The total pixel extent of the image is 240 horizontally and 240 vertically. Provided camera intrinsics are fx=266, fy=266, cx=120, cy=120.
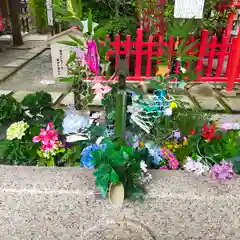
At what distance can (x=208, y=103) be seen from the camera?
3.39 meters

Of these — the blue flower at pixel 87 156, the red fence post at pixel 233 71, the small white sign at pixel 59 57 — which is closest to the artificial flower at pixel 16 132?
the blue flower at pixel 87 156

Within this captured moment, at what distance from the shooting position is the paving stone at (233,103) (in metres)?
3.27

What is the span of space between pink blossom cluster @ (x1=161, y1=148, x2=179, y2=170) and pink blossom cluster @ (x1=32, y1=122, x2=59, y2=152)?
535 millimetres

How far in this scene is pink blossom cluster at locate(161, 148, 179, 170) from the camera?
132 cm

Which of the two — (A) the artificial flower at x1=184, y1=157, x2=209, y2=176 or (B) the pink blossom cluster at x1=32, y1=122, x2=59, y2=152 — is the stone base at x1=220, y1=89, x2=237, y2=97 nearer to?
(A) the artificial flower at x1=184, y1=157, x2=209, y2=176

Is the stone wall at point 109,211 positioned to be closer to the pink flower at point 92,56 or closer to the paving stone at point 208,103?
the pink flower at point 92,56

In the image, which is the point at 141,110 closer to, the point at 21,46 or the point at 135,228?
the point at 135,228

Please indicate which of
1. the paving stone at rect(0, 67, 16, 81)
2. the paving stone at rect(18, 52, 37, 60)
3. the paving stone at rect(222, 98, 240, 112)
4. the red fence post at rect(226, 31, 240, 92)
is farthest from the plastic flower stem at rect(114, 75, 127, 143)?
the paving stone at rect(18, 52, 37, 60)

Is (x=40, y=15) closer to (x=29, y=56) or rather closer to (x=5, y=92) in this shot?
(x=29, y=56)

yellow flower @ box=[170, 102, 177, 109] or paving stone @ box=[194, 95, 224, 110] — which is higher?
yellow flower @ box=[170, 102, 177, 109]

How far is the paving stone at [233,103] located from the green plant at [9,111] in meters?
2.61

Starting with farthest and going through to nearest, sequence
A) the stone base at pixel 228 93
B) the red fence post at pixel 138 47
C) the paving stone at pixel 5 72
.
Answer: the paving stone at pixel 5 72 < the red fence post at pixel 138 47 < the stone base at pixel 228 93

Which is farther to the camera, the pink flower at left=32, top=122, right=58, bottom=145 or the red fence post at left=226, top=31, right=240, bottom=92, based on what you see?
the red fence post at left=226, top=31, right=240, bottom=92

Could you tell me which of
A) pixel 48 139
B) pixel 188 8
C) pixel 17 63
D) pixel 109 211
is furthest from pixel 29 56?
pixel 109 211
